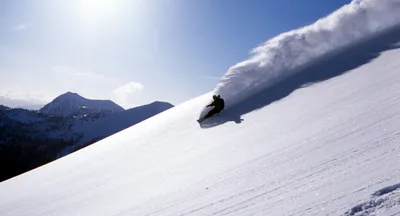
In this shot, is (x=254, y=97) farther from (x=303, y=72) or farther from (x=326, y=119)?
(x=326, y=119)

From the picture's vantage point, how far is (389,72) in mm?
5566

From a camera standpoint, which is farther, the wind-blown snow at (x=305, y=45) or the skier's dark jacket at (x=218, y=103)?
the wind-blown snow at (x=305, y=45)

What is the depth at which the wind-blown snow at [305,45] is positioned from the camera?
9188mm

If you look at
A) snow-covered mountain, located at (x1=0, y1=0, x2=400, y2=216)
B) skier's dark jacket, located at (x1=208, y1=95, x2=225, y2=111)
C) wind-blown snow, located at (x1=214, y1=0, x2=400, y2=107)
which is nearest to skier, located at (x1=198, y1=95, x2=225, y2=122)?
skier's dark jacket, located at (x1=208, y1=95, x2=225, y2=111)

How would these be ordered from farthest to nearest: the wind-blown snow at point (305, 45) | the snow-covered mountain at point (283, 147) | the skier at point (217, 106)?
the wind-blown snow at point (305, 45), the skier at point (217, 106), the snow-covered mountain at point (283, 147)

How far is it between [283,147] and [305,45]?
667 centimetres

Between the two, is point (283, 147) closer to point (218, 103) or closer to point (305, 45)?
point (218, 103)

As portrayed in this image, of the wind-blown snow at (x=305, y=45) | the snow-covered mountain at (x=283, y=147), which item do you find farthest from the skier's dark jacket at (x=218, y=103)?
the wind-blown snow at (x=305, y=45)

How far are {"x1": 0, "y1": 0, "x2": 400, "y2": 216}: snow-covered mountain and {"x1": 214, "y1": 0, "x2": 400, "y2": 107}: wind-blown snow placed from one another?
0.03m

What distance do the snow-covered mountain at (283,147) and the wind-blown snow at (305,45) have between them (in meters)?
0.03

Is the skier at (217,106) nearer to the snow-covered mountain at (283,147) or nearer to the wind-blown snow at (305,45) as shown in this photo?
the snow-covered mountain at (283,147)

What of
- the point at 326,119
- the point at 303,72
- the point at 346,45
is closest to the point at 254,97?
the point at 303,72

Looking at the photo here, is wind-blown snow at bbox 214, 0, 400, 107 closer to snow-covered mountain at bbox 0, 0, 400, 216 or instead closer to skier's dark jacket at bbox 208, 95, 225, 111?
snow-covered mountain at bbox 0, 0, 400, 216

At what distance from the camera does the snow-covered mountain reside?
2.75 metres
